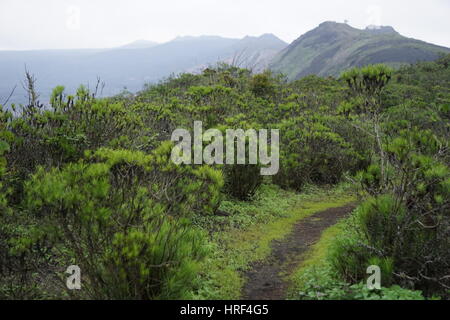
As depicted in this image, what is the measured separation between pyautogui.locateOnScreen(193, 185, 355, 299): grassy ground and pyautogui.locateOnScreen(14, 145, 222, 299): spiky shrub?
86cm

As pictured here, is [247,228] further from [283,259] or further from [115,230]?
[115,230]

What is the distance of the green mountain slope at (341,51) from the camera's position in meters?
106

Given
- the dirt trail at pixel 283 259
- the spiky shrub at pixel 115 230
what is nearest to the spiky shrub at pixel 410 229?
the dirt trail at pixel 283 259

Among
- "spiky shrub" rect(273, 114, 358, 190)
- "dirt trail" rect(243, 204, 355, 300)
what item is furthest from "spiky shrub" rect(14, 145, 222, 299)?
"spiky shrub" rect(273, 114, 358, 190)

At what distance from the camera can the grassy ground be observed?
4.81m

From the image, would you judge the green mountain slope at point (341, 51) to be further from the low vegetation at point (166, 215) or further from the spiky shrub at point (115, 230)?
the spiky shrub at point (115, 230)

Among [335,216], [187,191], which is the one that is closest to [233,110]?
[335,216]

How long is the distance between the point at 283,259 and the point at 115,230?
3.13 metres

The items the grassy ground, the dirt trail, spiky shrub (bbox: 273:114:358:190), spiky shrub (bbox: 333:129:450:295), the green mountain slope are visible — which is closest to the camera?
spiky shrub (bbox: 333:129:450:295)

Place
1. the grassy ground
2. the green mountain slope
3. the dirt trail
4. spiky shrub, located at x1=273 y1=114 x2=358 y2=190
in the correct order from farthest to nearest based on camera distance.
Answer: the green mountain slope < spiky shrub, located at x1=273 y1=114 x2=358 y2=190 < the grassy ground < the dirt trail

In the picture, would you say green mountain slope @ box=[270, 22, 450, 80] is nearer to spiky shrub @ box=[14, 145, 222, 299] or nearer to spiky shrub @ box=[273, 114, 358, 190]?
spiky shrub @ box=[273, 114, 358, 190]

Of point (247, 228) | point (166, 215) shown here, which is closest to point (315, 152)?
point (247, 228)

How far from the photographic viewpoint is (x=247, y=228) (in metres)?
7.08

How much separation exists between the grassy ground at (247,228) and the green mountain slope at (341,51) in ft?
274
